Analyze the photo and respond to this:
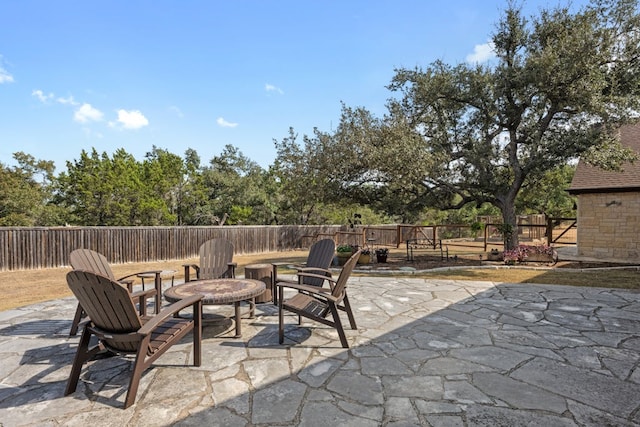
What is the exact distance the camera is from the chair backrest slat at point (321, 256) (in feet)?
14.3

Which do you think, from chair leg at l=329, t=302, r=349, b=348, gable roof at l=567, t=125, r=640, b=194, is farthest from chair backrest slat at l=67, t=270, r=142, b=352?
gable roof at l=567, t=125, r=640, b=194

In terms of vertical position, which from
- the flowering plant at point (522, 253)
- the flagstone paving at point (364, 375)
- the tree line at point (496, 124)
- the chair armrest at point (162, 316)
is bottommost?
the flagstone paving at point (364, 375)

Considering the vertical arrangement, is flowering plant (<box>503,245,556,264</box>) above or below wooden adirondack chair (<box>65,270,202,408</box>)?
below

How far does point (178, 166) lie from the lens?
19.8 metres

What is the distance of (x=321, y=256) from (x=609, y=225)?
1084cm

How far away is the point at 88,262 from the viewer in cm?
372

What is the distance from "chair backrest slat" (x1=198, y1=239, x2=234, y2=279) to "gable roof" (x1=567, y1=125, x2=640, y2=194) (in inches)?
437

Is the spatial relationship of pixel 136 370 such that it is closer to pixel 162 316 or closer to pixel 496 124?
pixel 162 316

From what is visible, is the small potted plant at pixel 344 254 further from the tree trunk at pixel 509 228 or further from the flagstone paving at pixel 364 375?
the tree trunk at pixel 509 228

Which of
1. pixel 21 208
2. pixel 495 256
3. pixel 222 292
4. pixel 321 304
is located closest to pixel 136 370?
pixel 222 292

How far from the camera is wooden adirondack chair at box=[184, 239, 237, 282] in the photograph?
479 cm

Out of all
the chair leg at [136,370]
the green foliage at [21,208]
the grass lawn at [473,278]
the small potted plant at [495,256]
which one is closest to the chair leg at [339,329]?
the chair leg at [136,370]

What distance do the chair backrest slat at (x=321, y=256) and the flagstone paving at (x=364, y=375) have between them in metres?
0.54

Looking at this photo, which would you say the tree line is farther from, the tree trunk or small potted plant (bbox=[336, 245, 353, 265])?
small potted plant (bbox=[336, 245, 353, 265])
